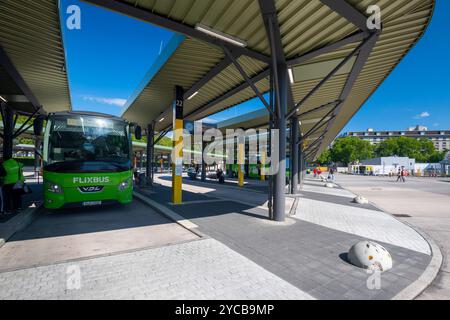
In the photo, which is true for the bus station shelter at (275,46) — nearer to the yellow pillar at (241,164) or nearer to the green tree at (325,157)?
the yellow pillar at (241,164)

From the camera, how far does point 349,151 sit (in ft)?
259

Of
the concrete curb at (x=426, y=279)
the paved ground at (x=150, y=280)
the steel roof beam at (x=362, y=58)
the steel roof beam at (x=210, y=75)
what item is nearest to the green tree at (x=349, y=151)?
the steel roof beam at (x=362, y=58)

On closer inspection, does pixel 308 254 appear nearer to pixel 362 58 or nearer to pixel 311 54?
pixel 311 54

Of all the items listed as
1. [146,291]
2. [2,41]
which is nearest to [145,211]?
[146,291]

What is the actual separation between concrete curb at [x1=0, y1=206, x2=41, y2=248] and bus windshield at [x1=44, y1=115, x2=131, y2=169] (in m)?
1.57

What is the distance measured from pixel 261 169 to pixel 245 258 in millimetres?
24310

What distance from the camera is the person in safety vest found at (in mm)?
6723

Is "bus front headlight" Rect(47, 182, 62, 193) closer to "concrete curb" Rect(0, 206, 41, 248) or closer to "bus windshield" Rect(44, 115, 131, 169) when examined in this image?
"bus windshield" Rect(44, 115, 131, 169)

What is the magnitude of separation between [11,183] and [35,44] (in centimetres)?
417

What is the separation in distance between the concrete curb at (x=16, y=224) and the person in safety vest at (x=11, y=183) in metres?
0.55

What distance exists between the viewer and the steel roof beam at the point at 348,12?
431 cm

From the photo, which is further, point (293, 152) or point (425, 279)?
point (293, 152)

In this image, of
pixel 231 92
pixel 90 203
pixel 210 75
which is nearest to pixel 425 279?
pixel 210 75

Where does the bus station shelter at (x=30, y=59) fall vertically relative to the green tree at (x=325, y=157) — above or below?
above
